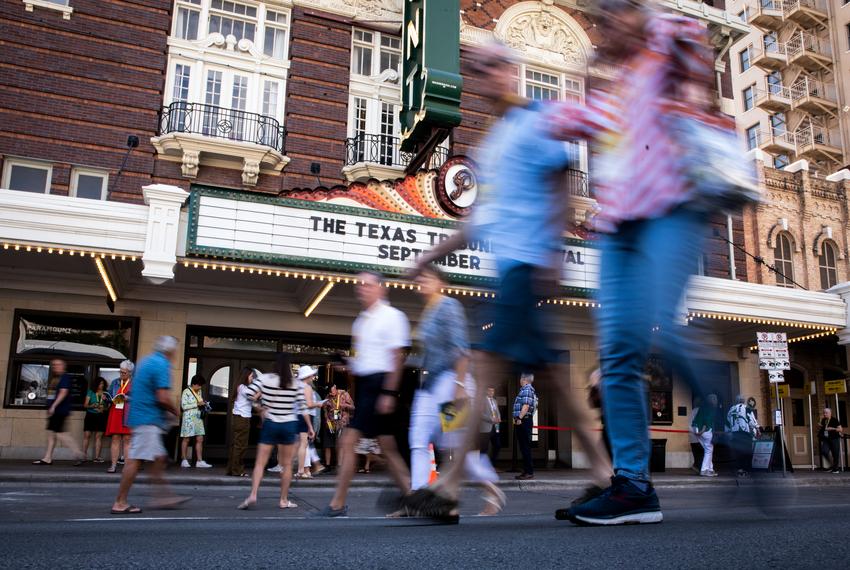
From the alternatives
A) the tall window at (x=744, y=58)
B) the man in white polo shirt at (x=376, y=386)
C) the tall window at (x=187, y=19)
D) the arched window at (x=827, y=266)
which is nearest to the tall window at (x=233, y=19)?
the tall window at (x=187, y=19)

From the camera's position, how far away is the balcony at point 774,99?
138ft

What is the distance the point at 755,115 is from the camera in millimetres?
45438

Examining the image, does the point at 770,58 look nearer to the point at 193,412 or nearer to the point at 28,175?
the point at 28,175

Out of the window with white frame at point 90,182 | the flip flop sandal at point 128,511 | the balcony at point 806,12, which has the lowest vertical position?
the flip flop sandal at point 128,511

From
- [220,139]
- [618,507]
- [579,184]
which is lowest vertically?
[618,507]

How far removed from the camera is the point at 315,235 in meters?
14.3

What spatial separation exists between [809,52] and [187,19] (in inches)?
1461

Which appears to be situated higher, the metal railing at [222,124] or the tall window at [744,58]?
the tall window at [744,58]

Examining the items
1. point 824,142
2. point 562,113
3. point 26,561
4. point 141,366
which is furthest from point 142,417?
point 824,142

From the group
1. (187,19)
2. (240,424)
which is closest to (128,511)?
(240,424)

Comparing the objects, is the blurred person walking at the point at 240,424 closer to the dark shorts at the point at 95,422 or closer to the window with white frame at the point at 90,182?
the dark shorts at the point at 95,422

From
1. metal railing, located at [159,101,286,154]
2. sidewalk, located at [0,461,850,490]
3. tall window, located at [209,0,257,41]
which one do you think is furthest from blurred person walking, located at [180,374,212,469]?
tall window, located at [209,0,257,41]

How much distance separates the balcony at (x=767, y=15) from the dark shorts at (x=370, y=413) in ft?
150

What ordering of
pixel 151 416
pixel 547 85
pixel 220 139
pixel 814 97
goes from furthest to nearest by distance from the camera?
1. pixel 814 97
2. pixel 547 85
3. pixel 220 139
4. pixel 151 416
